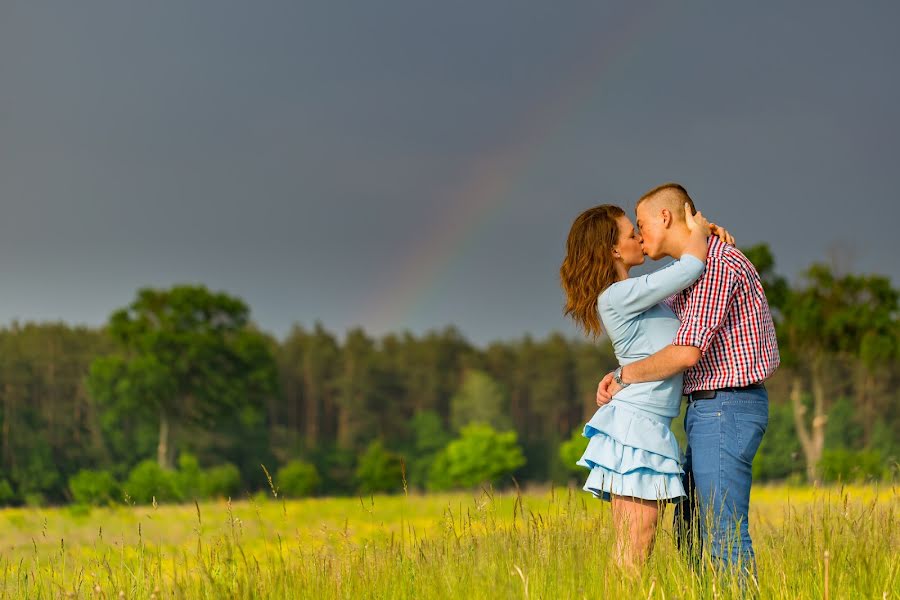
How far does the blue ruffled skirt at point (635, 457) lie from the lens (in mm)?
5039

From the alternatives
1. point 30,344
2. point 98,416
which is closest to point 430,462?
point 98,416

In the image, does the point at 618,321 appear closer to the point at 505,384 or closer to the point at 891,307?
the point at 891,307

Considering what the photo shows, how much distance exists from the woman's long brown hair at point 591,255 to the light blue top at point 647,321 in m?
0.08

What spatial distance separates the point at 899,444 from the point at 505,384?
103 feet

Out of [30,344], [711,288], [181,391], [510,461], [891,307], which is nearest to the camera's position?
[711,288]

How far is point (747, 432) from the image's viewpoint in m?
5.04

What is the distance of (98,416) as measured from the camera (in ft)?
190

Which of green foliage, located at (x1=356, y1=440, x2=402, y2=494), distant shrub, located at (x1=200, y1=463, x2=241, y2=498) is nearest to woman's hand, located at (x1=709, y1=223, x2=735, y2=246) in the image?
distant shrub, located at (x1=200, y1=463, x2=241, y2=498)

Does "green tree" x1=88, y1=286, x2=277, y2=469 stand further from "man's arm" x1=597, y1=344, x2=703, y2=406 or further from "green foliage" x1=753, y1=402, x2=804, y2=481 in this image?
"man's arm" x1=597, y1=344, x2=703, y2=406

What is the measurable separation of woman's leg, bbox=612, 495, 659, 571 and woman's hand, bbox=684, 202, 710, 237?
4.83ft

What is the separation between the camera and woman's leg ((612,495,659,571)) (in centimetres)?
507

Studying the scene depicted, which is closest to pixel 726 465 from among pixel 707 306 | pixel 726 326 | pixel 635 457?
pixel 635 457

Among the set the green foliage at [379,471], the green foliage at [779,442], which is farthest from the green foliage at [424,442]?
the green foliage at [779,442]

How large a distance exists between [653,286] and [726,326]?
55 centimetres
